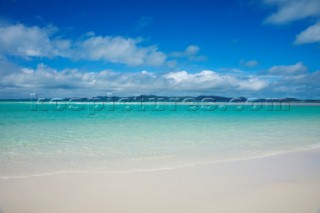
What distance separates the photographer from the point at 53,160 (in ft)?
22.6

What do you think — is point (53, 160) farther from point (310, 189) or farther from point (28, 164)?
point (310, 189)

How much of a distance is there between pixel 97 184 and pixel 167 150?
3923 mm

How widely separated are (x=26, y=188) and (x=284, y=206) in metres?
4.87

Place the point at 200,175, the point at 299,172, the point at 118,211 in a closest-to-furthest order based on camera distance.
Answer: the point at 118,211
the point at 200,175
the point at 299,172

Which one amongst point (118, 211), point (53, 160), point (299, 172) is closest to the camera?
point (118, 211)

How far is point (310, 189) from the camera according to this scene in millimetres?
4762

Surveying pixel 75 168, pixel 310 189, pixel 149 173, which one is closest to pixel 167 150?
pixel 149 173

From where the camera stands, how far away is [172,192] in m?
4.55

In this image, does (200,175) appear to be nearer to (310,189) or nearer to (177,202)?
(177,202)

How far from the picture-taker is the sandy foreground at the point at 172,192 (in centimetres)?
395

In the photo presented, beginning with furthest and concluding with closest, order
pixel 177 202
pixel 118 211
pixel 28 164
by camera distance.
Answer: pixel 28 164 < pixel 177 202 < pixel 118 211

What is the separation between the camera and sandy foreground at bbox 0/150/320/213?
3.95m

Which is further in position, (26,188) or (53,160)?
(53,160)

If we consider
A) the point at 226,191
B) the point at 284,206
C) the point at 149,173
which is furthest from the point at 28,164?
the point at 284,206
